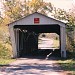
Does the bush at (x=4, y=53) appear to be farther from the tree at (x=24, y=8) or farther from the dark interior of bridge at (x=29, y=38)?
the tree at (x=24, y=8)

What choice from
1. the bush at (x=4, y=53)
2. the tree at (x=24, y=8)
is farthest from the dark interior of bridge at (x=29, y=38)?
the tree at (x=24, y=8)

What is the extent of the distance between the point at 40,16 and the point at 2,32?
1424 centimetres

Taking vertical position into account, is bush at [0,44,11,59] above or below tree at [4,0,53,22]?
below

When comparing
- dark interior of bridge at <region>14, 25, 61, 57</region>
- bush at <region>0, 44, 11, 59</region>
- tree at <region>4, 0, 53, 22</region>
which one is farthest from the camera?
tree at <region>4, 0, 53, 22</region>

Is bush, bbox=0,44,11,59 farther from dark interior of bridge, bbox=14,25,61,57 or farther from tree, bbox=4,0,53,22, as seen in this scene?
tree, bbox=4,0,53,22

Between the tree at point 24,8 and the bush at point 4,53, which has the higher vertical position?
the tree at point 24,8

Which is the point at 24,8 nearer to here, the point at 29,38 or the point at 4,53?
the point at 29,38

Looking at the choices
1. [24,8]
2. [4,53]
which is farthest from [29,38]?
[24,8]

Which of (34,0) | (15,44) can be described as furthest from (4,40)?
(34,0)

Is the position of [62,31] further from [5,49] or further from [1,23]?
[1,23]

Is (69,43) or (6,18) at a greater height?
(6,18)

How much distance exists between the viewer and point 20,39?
2898 cm

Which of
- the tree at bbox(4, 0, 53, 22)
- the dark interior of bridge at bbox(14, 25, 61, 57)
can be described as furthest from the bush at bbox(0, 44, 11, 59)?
the tree at bbox(4, 0, 53, 22)

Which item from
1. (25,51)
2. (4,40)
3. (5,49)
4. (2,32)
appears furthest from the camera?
(2,32)
